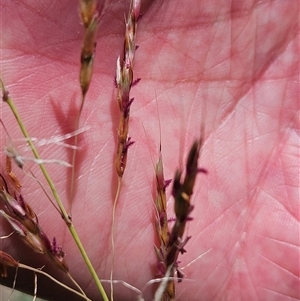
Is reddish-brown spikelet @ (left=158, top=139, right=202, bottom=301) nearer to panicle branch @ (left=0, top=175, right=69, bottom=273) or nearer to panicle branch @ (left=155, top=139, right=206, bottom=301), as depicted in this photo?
panicle branch @ (left=155, top=139, right=206, bottom=301)

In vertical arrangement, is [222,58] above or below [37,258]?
above

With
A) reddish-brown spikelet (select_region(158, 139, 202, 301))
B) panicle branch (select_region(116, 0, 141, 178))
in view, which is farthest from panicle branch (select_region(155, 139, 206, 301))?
panicle branch (select_region(116, 0, 141, 178))

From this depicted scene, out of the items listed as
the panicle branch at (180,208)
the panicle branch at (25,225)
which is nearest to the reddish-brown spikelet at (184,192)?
the panicle branch at (180,208)

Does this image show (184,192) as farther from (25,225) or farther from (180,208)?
(25,225)

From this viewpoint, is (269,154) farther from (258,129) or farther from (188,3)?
(188,3)

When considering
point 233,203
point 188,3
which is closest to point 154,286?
point 233,203

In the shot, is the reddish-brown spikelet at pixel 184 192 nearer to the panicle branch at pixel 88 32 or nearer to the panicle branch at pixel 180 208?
the panicle branch at pixel 180 208

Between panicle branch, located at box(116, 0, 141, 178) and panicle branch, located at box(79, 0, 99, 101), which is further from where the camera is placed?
panicle branch, located at box(116, 0, 141, 178)

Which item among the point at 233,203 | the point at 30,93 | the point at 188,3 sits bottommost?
the point at 233,203

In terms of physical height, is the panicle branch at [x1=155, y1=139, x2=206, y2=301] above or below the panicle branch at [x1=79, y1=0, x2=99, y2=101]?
below

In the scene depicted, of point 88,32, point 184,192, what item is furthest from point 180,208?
point 88,32
